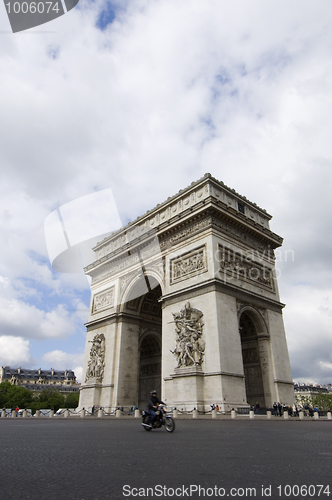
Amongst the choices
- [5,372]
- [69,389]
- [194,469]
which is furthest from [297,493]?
[5,372]

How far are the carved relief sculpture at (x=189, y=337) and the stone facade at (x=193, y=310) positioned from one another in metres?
0.05

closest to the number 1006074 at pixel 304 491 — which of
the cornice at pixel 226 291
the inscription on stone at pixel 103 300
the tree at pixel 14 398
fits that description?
the cornice at pixel 226 291

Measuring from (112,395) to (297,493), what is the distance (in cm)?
2230

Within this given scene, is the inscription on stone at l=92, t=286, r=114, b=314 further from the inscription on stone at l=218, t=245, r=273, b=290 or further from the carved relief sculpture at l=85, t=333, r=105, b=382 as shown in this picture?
the inscription on stone at l=218, t=245, r=273, b=290

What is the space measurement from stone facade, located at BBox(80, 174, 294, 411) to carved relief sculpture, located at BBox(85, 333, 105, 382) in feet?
0.22

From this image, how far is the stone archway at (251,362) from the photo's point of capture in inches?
818

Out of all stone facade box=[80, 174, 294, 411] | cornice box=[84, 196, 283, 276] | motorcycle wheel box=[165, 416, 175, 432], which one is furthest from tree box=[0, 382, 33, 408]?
motorcycle wheel box=[165, 416, 175, 432]

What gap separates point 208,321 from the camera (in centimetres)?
1878

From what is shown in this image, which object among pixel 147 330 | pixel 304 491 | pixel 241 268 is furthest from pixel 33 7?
pixel 147 330

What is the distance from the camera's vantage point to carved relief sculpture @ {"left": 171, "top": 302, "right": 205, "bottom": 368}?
1855 cm

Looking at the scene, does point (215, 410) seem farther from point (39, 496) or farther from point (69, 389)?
point (69, 389)

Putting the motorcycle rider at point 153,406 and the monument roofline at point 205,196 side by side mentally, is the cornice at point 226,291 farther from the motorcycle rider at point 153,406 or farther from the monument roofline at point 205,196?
the motorcycle rider at point 153,406

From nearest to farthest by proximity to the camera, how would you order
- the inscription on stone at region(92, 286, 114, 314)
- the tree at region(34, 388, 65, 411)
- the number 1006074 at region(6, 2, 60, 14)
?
the number 1006074 at region(6, 2, 60, 14) → the inscription on stone at region(92, 286, 114, 314) → the tree at region(34, 388, 65, 411)

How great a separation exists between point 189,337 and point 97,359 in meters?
9.16
